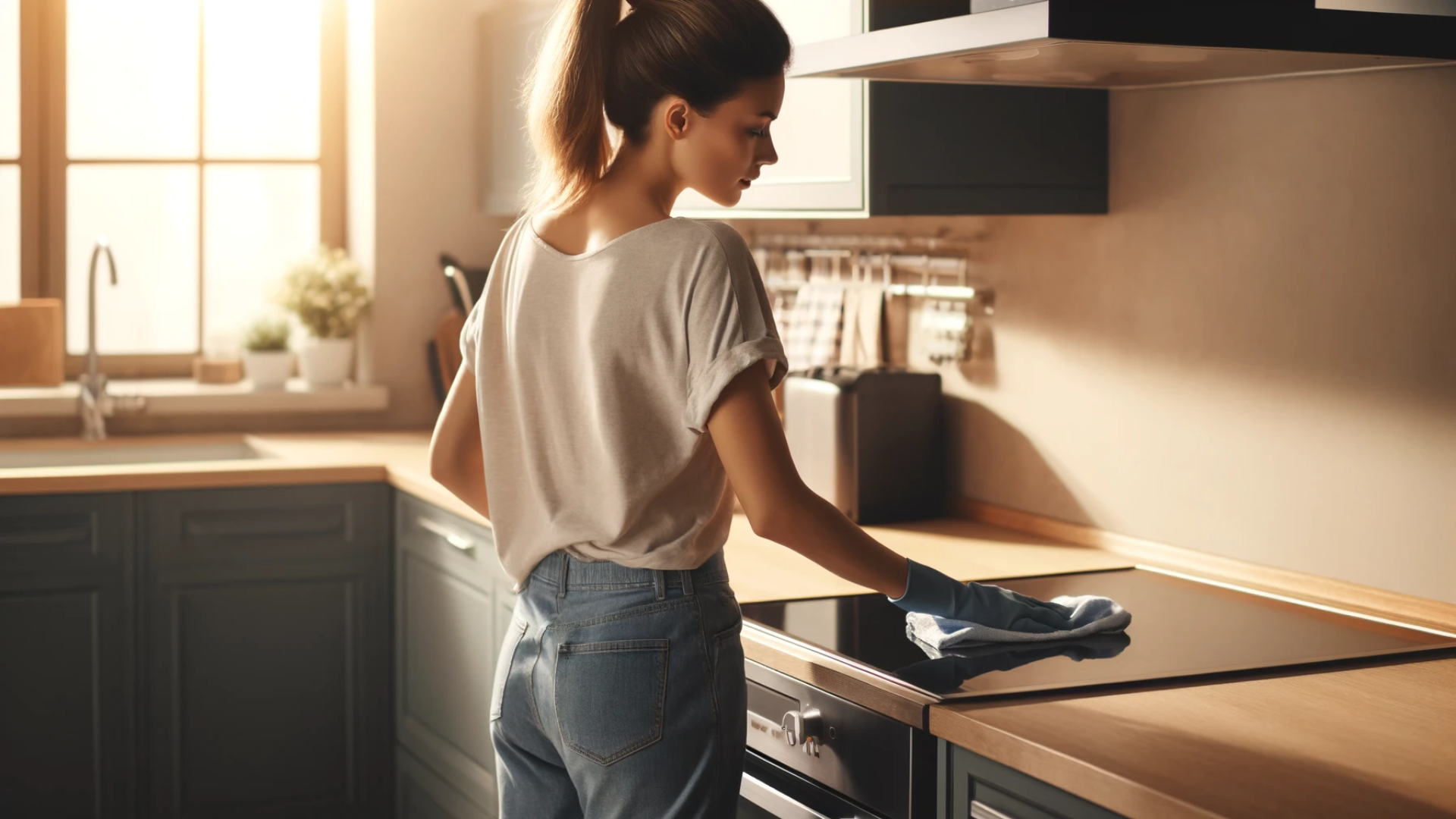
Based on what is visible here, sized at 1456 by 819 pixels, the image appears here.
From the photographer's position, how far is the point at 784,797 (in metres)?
1.62

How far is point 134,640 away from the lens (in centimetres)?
296

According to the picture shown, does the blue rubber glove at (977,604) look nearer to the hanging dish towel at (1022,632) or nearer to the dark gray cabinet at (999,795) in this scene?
the hanging dish towel at (1022,632)

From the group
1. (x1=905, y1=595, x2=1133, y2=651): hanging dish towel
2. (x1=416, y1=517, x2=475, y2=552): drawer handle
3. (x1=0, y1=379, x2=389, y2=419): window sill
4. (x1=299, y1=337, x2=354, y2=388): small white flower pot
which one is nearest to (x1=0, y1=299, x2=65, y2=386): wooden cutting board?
(x1=0, y1=379, x2=389, y2=419): window sill

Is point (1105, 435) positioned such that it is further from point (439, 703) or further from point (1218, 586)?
point (439, 703)

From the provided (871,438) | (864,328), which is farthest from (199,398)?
(871,438)

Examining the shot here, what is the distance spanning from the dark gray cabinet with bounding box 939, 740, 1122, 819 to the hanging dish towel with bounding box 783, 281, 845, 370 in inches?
54.9

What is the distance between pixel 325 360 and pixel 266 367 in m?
0.14

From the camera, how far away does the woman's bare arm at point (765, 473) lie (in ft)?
4.13

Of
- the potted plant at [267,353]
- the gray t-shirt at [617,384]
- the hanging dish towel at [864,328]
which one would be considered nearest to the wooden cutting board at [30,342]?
the potted plant at [267,353]

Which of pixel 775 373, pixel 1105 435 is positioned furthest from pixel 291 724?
pixel 775 373

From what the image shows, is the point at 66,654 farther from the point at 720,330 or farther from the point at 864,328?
the point at 720,330

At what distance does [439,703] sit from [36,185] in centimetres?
174

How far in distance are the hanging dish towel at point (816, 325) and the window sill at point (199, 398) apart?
1305mm

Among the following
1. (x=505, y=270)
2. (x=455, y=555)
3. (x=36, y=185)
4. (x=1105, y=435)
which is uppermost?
(x=36, y=185)
